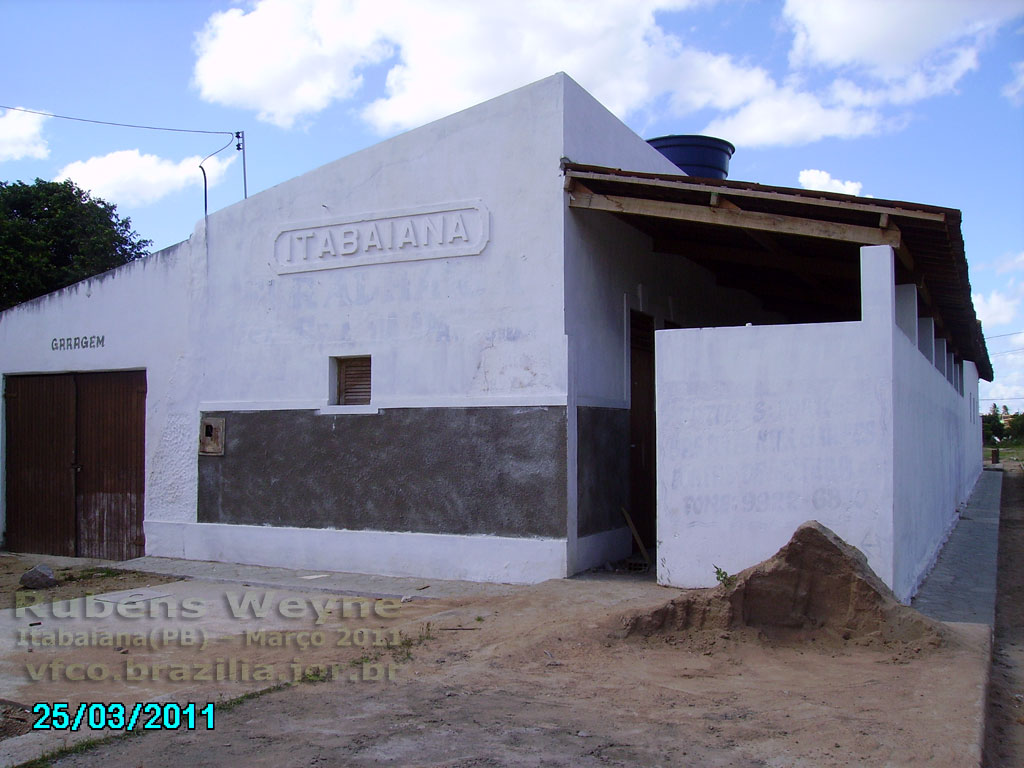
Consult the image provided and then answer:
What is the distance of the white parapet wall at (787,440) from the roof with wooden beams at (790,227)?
466mm

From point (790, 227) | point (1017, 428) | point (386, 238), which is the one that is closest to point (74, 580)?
point (386, 238)

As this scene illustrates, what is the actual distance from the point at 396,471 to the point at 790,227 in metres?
5.05

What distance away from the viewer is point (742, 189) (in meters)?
8.42

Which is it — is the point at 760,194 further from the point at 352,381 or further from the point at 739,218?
the point at 352,381

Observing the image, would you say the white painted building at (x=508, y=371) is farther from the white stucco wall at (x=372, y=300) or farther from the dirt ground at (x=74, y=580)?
the dirt ground at (x=74, y=580)

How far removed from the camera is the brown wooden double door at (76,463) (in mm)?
12398

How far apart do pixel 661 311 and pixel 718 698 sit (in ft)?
23.5

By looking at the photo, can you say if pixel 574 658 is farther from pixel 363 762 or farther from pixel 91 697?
pixel 91 697

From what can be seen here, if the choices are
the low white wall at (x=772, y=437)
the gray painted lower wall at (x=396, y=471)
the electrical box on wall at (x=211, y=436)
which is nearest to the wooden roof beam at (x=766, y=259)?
the low white wall at (x=772, y=437)

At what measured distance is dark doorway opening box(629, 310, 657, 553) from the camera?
11180 millimetres

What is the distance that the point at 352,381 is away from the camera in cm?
1086

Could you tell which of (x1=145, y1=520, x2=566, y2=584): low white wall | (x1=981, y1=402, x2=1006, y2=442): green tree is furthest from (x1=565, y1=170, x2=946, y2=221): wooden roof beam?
(x1=981, y1=402, x2=1006, y2=442): green tree

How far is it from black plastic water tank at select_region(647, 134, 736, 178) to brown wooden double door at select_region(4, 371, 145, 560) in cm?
949

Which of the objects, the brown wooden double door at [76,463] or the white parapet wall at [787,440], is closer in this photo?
the white parapet wall at [787,440]
